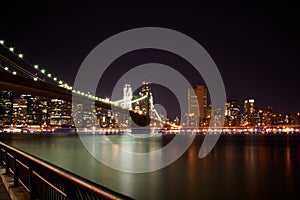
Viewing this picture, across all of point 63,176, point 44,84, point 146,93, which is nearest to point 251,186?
point 63,176

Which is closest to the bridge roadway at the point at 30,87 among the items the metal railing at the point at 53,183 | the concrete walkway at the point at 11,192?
the metal railing at the point at 53,183

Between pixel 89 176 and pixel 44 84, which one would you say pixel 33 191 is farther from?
pixel 44 84

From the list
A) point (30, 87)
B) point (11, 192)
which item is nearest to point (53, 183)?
point (11, 192)

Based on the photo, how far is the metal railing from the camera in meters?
3.05

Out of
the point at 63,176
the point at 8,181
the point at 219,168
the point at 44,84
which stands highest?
the point at 44,84

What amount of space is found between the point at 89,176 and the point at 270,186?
7.99m

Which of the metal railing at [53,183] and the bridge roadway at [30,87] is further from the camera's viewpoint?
the bridge roadway at [30,87]

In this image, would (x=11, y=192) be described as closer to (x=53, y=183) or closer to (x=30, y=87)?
(x=53, y=183)

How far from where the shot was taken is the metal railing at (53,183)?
305 cm

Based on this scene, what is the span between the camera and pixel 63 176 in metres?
3.75

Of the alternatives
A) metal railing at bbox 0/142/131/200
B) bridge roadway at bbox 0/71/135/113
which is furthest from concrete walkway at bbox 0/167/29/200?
bridge roadway at bbox 0/71/135/113

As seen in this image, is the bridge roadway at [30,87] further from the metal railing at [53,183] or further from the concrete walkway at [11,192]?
the concrete walkway at [11,192]

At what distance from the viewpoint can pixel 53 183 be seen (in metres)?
5.41

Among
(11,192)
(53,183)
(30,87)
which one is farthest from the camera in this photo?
(30,87)
